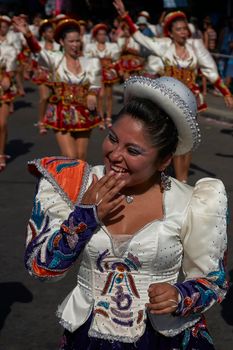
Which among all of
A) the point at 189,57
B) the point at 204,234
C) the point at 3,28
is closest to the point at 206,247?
the point at 204,234

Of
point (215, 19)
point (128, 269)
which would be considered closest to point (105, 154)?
point (128, 269)

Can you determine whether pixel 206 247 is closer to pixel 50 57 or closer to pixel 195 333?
pixel 195 333

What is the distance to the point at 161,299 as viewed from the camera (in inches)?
96.8

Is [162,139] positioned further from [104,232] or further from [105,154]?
[104,232]

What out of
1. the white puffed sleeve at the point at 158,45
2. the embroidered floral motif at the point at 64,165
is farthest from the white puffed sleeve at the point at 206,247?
the white puffed sleeve at the point at 158,45

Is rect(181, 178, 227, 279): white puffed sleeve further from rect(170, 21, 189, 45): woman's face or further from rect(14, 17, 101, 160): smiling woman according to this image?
rect(170, 21, 189, 45): woman's face

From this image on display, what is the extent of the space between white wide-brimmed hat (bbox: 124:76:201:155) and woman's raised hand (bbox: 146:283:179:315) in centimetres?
54

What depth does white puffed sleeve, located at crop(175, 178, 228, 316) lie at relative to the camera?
263 centimetres

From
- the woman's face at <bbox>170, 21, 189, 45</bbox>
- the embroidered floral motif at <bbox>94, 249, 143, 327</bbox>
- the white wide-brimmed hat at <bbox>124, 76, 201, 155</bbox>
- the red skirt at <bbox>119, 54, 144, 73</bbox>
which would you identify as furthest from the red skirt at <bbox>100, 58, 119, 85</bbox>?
the embroidered floral motif at <bbox>94, 249, 143, 327</bbox>

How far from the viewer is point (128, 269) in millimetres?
2674

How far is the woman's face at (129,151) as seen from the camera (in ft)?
8.55

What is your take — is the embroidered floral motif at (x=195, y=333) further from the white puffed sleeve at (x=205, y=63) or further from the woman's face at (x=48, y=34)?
the woman's face at (x=48, y=34)

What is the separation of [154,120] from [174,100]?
97mm

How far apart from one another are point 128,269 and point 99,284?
0.12m
